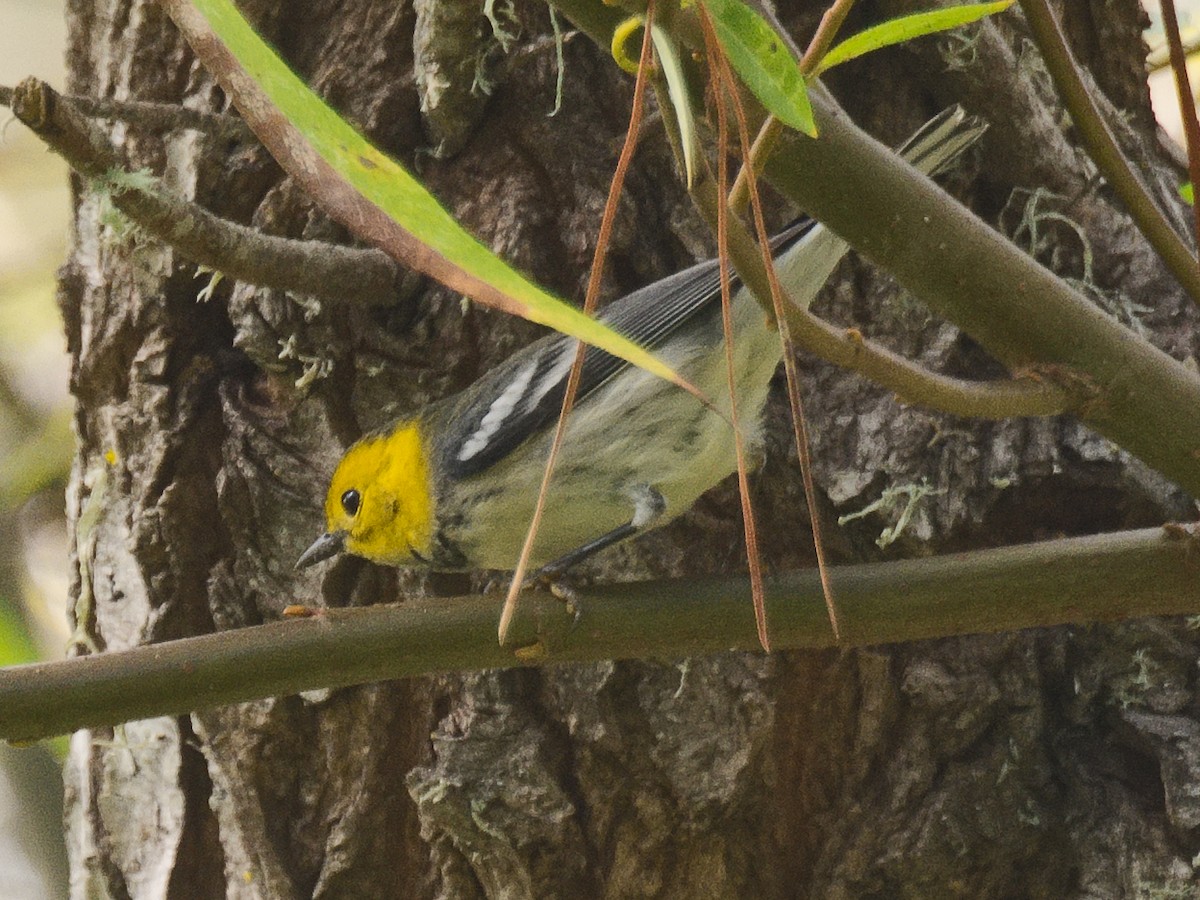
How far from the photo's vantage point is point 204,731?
8.18 ft

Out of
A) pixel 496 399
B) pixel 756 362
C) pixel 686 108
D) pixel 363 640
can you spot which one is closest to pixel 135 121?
pixel 496 399

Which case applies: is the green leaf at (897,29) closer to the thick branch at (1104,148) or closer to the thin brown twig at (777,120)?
the thin brown twig at (777,120)

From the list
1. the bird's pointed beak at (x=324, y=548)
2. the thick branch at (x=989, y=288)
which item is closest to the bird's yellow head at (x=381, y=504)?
the bird's pointed beak at (x=324, y=548)

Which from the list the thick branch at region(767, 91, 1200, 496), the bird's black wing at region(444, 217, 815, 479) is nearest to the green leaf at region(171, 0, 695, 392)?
the thick branch at region(767, 91, 1200, 496)

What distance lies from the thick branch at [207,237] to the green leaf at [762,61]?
943 millimetres

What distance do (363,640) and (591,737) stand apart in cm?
70

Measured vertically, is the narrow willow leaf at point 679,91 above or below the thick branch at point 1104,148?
below

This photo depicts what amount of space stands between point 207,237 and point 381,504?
2.07ft

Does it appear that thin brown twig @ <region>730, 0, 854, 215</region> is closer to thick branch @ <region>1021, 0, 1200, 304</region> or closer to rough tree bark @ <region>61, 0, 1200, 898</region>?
thick branch @ <region>1021, 0, 1200, 304</region>

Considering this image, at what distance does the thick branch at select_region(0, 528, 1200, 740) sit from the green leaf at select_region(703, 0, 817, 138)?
0.98 meters

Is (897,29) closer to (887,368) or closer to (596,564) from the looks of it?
(887,368)

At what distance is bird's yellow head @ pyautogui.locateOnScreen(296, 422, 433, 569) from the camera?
2.42 meters

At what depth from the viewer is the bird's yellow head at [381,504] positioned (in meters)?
2.42

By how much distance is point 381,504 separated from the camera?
2424mm
